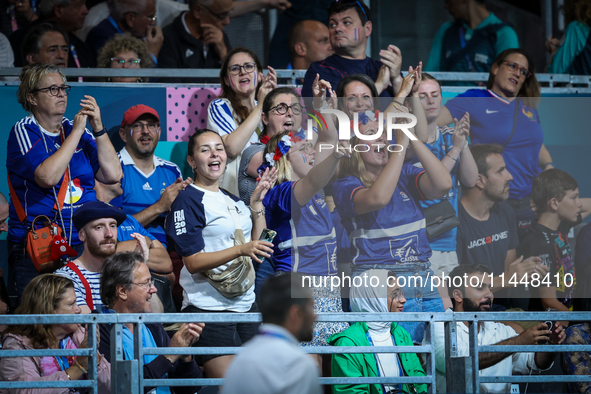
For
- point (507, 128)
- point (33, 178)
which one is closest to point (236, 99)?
point (33, 178)

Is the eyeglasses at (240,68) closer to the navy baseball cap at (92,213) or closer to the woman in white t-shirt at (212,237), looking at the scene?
the woman in white t-shirt at (212,237)

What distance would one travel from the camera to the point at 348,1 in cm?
538

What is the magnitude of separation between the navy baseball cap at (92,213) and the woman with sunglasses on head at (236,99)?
994mm

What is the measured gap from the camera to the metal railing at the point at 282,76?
18.1ft

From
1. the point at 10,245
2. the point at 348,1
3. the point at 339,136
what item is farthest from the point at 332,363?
the point at 348,1

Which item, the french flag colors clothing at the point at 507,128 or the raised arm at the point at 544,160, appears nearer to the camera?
the french flag colors clothing at the point at 507,128

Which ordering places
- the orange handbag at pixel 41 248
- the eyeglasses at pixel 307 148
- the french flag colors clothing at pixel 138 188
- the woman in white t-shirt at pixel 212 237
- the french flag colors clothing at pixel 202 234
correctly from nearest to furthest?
the woman in white t-shirt at pixel 212 237 < the french flag colors clothing at pixel 202 234 < the orange handbag at pixel 41 248 < the eyeglasses at pixel 307 148 < the french flag colors clothing at pixel 138 188

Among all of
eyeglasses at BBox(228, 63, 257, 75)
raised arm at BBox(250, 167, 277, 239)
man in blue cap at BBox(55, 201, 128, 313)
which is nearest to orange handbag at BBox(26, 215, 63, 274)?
man in blue cap at BBox(55, 201, 128, 313)

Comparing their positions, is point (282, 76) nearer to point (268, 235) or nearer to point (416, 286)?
point (268, 235)

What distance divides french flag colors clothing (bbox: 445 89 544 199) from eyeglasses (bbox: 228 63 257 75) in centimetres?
154

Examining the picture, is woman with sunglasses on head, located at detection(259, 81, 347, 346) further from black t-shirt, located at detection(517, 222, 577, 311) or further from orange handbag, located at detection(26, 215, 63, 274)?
black t-shirt, located at detection(517, 222, 577, 311)

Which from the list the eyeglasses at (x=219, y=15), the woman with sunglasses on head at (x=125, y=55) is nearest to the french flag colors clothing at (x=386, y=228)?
the woman with sunglasses on head at (x=125, y=55)

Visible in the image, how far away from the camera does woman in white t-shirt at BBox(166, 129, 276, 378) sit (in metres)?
4.08

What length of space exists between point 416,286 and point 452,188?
3.06ft
